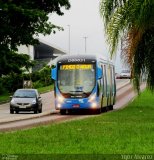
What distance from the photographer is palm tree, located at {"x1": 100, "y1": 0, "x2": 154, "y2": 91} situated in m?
25.2

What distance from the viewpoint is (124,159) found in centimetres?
1377

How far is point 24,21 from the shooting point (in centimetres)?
5741

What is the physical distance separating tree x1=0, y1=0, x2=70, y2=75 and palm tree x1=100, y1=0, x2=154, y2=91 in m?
23.3

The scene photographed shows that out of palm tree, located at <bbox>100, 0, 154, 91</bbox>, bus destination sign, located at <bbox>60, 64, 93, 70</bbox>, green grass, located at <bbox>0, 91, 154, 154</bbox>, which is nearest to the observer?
green grass, located at <bbox>0, 91, 154, 154</bbox>

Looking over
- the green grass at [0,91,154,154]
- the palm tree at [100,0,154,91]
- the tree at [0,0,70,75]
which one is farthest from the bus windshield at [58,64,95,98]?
the green grass at [0,91,154,154]

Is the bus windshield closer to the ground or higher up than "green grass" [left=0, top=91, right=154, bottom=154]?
higher up

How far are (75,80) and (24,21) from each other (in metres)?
18.1

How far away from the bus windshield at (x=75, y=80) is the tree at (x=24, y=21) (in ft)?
49.1

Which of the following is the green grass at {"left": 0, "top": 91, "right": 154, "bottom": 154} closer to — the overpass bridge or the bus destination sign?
the bus destination sign

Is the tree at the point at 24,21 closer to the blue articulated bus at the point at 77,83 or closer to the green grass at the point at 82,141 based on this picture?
the blue articulated bus at the point at 77,83

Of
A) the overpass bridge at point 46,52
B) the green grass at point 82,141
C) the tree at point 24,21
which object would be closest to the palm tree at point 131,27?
the green grass at point 82,141

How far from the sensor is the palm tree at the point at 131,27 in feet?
82.5

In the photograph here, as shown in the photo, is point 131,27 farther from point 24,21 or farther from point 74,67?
point 24,21

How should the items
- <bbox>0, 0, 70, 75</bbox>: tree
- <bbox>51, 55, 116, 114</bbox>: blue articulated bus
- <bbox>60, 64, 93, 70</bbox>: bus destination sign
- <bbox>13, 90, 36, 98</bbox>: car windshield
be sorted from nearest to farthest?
1. <bbox>51, 55, 116, 114</bbox>: blue articulated bus
2. <bbox>60, 64, 93, 70</bbox>: bus destination sign
3. <bbox>13, 90, 36, 98</bbox>: car windshield
4. <bbox>0, 0, 70, 75</bbox>: tree
